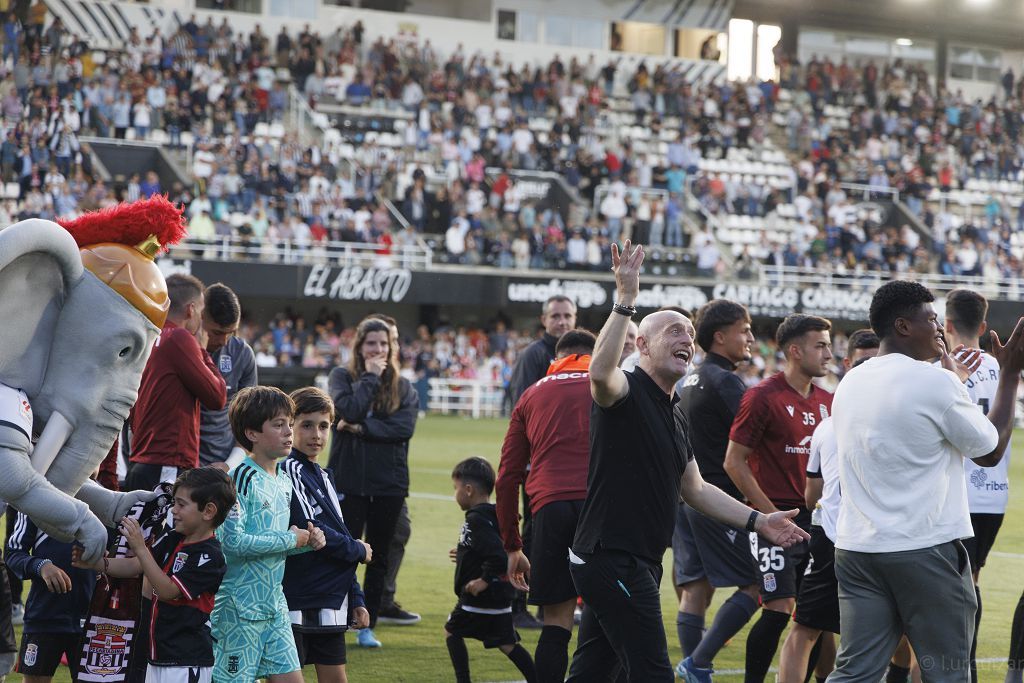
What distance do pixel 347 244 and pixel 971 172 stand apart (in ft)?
66.1

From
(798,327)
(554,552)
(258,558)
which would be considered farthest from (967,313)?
(258,558)

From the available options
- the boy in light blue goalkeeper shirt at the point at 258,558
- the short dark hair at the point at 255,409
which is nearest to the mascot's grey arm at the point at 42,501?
the boy in light blue goalkeeper shirt at the point at 258,558

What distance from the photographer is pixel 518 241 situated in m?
30.2

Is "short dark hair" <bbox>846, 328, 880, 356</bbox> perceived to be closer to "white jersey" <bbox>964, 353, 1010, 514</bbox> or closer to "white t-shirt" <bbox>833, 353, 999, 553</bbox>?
"white jersey" <bbox>964, 353, 1010, 514</bbox>

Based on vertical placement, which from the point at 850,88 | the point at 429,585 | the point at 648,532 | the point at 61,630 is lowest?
the point at 429,585

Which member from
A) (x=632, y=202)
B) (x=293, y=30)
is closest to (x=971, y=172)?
(x=632, y=202)

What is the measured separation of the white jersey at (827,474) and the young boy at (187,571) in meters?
2.73

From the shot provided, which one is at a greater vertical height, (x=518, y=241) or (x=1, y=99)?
(x=1, y=99)

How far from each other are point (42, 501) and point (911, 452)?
283cm

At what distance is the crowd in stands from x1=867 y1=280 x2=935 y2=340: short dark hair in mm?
21768

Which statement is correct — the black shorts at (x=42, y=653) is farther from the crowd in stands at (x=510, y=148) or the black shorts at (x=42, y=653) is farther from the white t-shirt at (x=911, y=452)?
the crowd in stands at (x=510, y=148)

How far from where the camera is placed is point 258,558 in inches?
193

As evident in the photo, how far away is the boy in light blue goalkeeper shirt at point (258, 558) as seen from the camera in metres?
4.87

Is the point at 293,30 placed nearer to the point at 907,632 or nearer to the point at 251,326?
the point at 251,326
